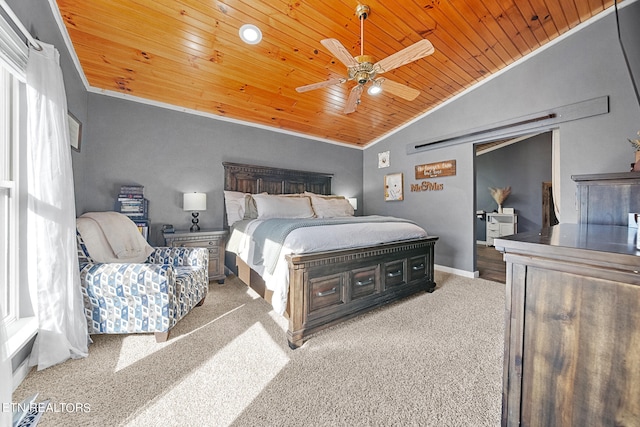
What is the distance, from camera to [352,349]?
6.05 ft

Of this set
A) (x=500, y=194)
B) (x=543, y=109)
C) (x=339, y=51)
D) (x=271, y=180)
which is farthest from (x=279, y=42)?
(x=500, y=194)

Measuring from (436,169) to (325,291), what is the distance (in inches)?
124

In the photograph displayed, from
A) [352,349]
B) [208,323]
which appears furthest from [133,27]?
[352,349]

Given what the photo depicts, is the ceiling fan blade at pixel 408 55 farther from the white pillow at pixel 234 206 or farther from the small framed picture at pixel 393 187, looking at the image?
the small framed picture at pixel 393 187

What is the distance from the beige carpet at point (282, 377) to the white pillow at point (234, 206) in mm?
1580

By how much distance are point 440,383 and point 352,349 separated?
0.60 m

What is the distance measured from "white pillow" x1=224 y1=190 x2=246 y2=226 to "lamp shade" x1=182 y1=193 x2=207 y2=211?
1.28ft

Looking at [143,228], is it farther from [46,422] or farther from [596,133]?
[596,133]

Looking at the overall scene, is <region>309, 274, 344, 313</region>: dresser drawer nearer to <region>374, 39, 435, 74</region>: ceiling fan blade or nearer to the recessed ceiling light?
<region>374, 39, 435, 74</region>: ceiling fan blade

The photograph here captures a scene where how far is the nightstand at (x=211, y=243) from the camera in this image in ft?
10.1

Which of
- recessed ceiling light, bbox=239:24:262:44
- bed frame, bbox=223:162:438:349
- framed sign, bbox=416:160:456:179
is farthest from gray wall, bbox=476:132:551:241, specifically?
recessed ceiling light, bbox=239:24:262:44

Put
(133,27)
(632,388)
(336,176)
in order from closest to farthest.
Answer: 1. (632,388)
2. (133,27)
3. (336,176)

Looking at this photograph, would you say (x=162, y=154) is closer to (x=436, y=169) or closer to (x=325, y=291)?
(x=325, y=291)

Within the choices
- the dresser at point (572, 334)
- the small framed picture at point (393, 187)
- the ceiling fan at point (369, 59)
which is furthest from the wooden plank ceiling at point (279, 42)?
the dresser at point (572, 334)
